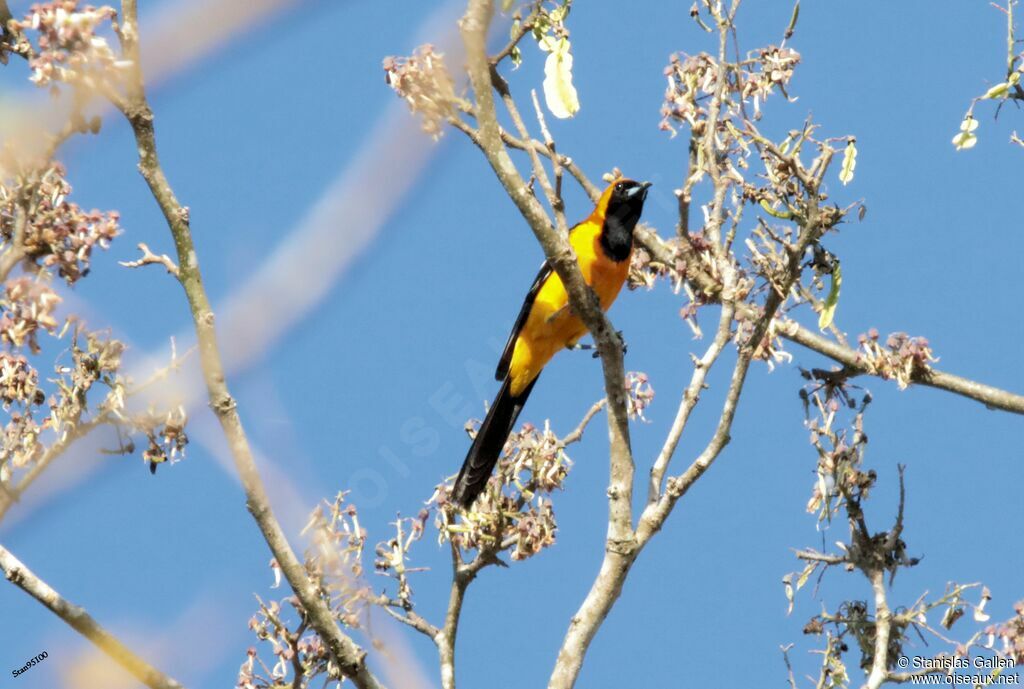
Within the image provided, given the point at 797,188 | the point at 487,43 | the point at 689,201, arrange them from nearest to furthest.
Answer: the point at 487,43, the point at 797,188, the point at 689,201

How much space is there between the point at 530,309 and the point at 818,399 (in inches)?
73.6

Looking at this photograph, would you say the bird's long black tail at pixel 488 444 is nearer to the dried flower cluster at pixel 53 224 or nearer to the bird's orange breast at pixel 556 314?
the bird's orange breast at pixel 556 314

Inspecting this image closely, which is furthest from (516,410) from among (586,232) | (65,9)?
(65,9)

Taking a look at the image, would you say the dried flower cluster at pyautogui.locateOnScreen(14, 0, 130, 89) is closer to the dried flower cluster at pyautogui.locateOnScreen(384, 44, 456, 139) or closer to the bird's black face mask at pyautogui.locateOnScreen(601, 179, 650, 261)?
the dried flower cluster at pyautogui.locateOnScreen(384, 44, 456, 139)

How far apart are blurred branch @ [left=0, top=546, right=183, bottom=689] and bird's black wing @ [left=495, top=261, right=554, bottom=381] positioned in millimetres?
3185

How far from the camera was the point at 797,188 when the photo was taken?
4352 mm

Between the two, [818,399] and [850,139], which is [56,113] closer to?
[850,139]

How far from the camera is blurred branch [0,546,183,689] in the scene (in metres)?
3.52

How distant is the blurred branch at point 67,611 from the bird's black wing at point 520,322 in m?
3.18

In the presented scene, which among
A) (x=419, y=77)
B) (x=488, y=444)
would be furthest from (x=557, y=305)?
(x=419, y=77)

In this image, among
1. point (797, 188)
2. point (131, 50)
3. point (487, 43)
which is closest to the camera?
point (487, 43)

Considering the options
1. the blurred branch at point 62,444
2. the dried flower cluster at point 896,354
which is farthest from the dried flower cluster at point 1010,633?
the blurred branch at point 62,444

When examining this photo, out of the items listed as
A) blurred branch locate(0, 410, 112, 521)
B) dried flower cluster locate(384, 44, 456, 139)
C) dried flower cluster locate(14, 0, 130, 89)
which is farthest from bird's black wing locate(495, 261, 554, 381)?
dried flower cluster locate(14, 0, 130, 89)

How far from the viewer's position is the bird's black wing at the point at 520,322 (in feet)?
21.3
